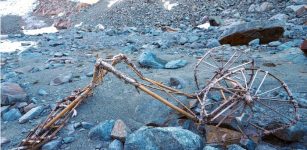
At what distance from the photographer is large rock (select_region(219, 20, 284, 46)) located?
4137 millimetres

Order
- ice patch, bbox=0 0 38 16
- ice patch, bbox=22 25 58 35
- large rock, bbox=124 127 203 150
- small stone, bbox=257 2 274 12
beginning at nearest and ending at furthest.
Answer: large rock, bbox=124 127 203 150
small stone, bbox=257 2 274 12
ice patch, bbox=22 25 58 35
ice patch, bbox=0 0 38 16

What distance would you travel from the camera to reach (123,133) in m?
1.84

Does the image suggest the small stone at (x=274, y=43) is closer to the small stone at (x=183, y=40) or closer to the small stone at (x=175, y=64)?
the small stone at (x=183, y=40)

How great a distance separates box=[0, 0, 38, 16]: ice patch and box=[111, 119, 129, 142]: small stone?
34.4 ft

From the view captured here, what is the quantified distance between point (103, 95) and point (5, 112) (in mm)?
674

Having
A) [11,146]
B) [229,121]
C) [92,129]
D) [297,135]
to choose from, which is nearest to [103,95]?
[92,129]

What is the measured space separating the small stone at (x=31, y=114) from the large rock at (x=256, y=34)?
103 inches

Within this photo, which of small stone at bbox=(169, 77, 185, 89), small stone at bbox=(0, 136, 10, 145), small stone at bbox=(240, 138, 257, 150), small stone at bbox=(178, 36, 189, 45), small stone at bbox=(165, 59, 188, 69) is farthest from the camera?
small stone at bbox=(178, 36, 189, 45)

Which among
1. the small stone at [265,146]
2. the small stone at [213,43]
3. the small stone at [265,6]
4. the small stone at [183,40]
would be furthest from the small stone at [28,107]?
the small stone at [265,6]

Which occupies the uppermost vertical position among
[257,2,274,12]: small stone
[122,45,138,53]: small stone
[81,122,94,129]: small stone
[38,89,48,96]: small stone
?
[257,2,274,12]: small stone

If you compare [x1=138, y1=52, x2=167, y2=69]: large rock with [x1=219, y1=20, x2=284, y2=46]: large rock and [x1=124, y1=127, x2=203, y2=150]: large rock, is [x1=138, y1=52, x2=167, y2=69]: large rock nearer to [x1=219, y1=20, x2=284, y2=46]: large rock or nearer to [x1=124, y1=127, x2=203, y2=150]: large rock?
[x1=219, y1=20, x2=284, y2=46]: large rock

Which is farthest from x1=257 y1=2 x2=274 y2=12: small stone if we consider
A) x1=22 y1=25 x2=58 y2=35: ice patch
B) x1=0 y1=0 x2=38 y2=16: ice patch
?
x1=0 y1=0 x2=38 y2=16: ice patch

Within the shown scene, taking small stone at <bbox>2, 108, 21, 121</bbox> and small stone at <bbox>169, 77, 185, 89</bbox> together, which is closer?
small stone at <bbox>2, 108, 21, 121</bbox>

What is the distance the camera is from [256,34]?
4160mm
